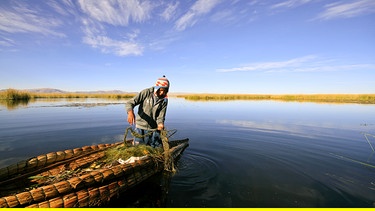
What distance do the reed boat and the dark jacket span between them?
131cm

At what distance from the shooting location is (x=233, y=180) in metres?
5.31

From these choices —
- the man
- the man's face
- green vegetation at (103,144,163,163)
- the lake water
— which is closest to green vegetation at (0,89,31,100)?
the lake water

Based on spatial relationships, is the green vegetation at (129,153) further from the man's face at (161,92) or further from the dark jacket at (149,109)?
the man's face at (161,92)

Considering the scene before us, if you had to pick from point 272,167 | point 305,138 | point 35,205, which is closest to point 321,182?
point 272,167

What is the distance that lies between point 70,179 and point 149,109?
10.2 feet

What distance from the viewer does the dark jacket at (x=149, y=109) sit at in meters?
6.18

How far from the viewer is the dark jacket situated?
618cm


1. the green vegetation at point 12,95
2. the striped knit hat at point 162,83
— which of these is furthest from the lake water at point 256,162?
the green vegetation at point 12,95

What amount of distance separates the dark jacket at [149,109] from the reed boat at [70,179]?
51.7 inches

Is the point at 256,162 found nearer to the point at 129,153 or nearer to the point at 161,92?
the point at 161,92

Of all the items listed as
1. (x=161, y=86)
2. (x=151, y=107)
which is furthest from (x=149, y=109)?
(x=161, y=86)

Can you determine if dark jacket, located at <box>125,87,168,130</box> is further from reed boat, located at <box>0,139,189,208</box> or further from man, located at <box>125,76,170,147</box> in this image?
reed boat, located at <box>0,139,189,208</box>

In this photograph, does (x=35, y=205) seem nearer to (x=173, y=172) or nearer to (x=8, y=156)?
(x=173, y=172)

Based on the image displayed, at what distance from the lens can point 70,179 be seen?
3445mm
